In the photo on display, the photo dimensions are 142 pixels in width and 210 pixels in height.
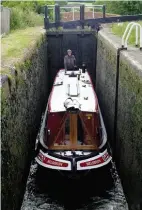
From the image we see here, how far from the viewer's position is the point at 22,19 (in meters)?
23.9

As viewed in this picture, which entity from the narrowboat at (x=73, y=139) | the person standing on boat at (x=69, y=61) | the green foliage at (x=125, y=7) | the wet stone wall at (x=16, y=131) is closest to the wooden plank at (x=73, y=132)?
the narrowboat at (x=73, y=139)

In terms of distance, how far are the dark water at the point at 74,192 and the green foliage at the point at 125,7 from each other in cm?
2504

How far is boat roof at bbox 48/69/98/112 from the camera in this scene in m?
10.9

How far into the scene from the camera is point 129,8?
35219mm

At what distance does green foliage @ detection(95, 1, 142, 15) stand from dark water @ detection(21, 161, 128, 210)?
82.2ft

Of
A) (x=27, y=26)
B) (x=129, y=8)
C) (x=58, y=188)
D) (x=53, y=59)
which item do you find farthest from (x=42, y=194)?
(x=129, y=8)

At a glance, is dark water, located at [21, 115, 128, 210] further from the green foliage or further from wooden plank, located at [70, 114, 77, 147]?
the green foliage

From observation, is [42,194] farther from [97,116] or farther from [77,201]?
[97,116]

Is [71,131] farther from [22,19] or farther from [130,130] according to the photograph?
[22,19]

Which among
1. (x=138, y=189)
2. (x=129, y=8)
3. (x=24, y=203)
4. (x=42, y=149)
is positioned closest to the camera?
(x=138, y=189)

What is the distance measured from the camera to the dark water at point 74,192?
33.1ft

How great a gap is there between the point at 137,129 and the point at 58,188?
11.8ft

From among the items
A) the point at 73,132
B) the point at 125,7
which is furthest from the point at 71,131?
the point at 125,7

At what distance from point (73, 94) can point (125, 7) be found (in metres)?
26.0
